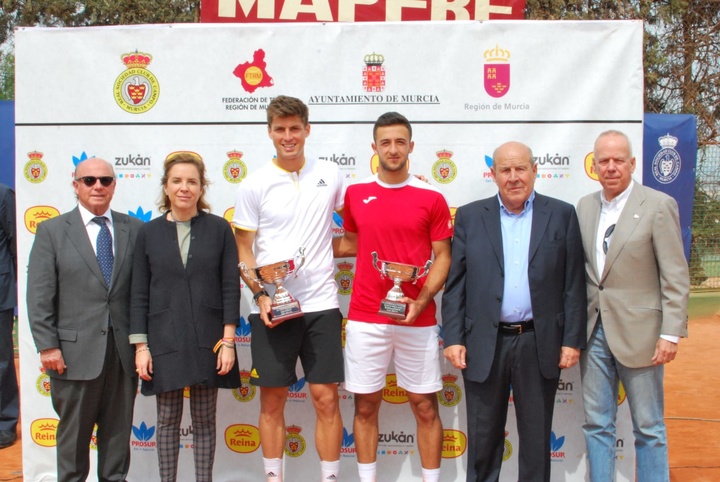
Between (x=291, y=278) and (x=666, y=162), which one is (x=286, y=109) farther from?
(x=666, y=162)

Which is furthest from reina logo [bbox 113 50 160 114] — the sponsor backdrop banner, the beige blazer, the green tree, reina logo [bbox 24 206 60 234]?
the green tree

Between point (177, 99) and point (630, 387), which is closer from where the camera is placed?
point (630, 387)

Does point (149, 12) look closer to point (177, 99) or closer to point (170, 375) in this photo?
point (177, 99)

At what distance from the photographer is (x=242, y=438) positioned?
175 inches

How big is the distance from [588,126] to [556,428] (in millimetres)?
1924

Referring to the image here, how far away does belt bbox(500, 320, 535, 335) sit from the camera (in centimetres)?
337

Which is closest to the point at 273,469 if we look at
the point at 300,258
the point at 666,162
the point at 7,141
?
the point at 300,258

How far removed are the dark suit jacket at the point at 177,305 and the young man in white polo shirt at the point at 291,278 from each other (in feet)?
0.71

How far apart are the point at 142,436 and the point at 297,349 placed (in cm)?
160

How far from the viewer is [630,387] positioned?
137 inches

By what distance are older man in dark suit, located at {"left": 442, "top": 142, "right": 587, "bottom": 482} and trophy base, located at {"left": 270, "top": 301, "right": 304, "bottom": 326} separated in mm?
773

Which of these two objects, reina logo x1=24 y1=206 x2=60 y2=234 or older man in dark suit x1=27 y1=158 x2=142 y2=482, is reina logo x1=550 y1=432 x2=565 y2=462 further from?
reina logo x1=24 y1=206 x2=60 y2=234

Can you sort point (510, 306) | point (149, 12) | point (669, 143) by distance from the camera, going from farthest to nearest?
point (149, 12), point (669, 143), point (510, 306)

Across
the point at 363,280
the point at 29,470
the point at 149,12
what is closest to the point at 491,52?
the point at 363,280
